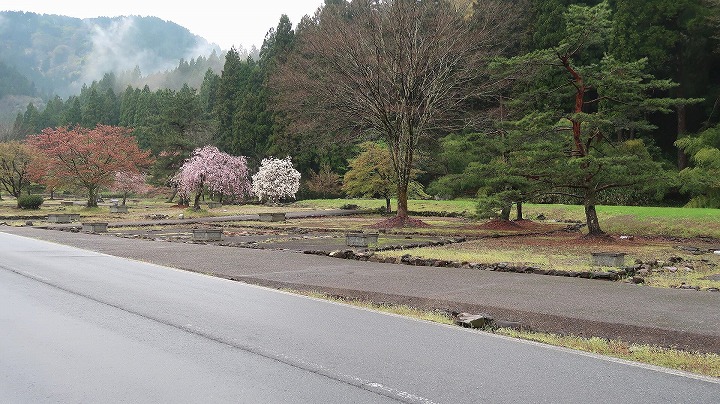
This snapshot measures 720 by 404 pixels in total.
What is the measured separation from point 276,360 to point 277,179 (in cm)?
4738

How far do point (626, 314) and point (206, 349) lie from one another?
513 centimetres

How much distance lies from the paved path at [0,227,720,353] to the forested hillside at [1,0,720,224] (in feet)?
30.6

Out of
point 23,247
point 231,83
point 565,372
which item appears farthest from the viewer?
point 231,83

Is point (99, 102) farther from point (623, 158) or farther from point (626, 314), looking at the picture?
point (626, 314)

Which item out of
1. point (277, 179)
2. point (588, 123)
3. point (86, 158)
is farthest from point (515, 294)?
point (277, 179)

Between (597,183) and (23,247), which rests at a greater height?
(597,183)

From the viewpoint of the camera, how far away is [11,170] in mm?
50500

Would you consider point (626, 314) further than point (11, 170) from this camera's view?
No

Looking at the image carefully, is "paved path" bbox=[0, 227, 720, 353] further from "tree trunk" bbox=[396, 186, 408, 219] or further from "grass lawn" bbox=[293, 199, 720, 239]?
"grass lawn" bbox=[293, 199, 720, 239]

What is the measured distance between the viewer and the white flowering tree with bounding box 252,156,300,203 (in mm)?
51244

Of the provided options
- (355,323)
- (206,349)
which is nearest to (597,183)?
(355,323)

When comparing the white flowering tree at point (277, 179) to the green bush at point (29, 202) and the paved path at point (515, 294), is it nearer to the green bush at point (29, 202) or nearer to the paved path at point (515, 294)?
the green bush at point (29, 202)

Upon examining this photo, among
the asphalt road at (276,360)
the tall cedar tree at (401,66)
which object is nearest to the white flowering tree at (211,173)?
the tall cedar tree at (401,66)

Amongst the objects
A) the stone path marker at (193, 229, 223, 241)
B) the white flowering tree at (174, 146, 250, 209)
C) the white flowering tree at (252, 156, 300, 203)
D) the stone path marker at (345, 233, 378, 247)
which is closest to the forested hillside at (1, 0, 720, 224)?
the stone path marker at (345, 233, 378, 247)
